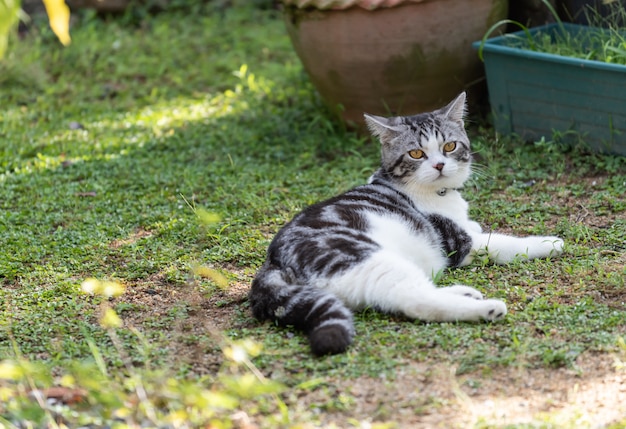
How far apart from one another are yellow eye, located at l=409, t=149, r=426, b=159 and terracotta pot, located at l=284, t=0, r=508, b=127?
77.3 inches

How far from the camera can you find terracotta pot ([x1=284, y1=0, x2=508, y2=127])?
233 inches

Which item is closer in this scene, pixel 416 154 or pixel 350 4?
pixel 416 154

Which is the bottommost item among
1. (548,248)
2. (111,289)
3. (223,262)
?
(548,248)

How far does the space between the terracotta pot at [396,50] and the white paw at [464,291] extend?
2732 mm

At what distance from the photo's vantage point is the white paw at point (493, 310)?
336 cm

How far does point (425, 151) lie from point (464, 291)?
0.90m

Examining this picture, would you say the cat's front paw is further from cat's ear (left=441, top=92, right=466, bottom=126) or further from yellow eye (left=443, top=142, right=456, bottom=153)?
cat's ear (left=441, top=92, right=466, bottom=126)

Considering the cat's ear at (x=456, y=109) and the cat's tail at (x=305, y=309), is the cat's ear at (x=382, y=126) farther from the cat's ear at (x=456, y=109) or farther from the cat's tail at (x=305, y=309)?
the cat's tail at (x=305, y=309)

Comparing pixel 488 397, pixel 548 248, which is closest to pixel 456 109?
pixel 548 248

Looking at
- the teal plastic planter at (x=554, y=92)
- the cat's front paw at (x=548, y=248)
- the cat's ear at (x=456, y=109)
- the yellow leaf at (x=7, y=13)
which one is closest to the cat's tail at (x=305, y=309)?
the cat's front paw at (x=548, y=248)

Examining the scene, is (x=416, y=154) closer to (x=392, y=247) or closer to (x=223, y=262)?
(x=392, y=247)

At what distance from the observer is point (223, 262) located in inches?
173

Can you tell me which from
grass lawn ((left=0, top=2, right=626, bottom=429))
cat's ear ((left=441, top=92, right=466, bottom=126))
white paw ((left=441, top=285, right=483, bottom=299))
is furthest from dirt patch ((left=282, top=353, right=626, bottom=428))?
cat's ear ((left=441, top=92, right=466, bottom=126))

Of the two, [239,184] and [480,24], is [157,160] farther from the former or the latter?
[480,24]
